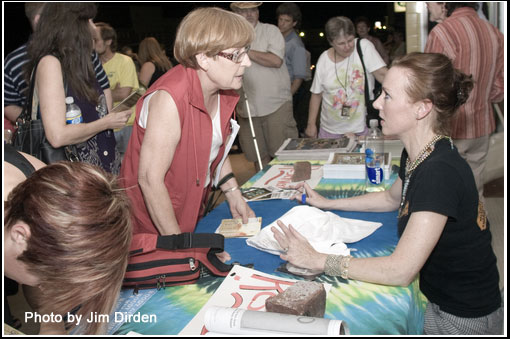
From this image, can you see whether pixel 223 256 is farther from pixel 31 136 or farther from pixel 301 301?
pixel 31 136

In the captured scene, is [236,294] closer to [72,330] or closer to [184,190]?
[72,330]

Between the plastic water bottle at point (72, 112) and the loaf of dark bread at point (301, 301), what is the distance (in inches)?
54.6

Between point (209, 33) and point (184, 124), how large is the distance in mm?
336

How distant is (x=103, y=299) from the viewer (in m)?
1.06

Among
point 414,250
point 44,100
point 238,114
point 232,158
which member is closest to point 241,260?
point 414,250

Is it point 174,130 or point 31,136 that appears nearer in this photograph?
point 174,130

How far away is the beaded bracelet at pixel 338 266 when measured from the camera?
141 cm

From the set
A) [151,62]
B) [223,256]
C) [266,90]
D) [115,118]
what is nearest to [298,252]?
[223,256]

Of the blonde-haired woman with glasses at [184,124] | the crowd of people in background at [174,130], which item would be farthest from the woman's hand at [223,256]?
the blonde-haired woman with glasses at [184,124]

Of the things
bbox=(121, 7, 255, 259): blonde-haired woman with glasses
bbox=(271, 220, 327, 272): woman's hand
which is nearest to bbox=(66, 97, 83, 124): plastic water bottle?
bbox=(121, 7, 255, 259): blonde-haired woman with glasses

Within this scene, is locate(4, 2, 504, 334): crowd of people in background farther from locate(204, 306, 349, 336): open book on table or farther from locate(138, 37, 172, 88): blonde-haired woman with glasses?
locate(138, 37, 172, 88): blonde-haired woman with glasses

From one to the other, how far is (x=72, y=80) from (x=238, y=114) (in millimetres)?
2178

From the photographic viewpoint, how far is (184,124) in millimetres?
1732

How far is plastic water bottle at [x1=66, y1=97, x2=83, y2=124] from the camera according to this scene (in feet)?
7.06
